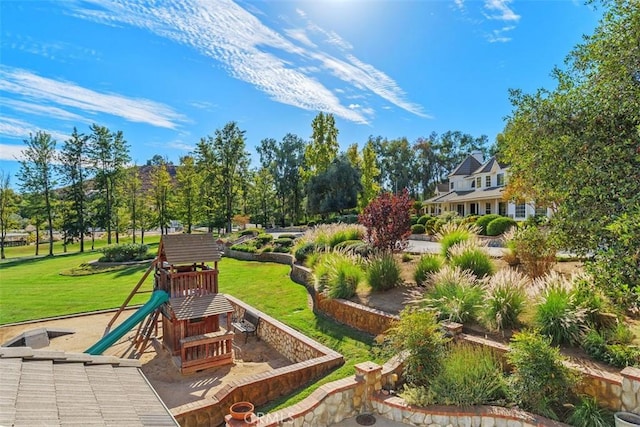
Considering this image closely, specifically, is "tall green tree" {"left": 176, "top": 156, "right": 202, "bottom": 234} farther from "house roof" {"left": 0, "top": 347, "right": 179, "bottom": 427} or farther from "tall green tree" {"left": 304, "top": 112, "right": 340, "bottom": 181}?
"house roof" {"left": 0, "top": 347, "right": 179, "bottom": 427}

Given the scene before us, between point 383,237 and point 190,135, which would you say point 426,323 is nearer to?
point 383,237

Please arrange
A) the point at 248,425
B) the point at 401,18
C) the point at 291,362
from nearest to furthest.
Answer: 1. the point at 248,425
2. the point at 291,362
3. the point at 401,18

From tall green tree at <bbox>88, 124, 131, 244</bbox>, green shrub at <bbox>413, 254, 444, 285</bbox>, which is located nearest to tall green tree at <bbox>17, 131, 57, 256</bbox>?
tall green tree at <bbox>88, 124, 131, 244</bbox>

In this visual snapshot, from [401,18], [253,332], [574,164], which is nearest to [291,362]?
[253,332]

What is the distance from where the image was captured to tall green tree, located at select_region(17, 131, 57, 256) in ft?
85.6

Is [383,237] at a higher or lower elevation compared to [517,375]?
higher

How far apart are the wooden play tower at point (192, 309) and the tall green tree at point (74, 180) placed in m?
24.7

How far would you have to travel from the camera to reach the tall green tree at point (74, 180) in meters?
28.3

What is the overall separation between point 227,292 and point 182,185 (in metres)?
20.4

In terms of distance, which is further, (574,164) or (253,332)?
(253,332)

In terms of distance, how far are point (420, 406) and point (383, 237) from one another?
652cm

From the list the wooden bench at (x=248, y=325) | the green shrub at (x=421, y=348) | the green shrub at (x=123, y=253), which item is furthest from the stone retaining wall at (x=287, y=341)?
the green shrub at (x=123, y=253)

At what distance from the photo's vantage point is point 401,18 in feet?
29.2

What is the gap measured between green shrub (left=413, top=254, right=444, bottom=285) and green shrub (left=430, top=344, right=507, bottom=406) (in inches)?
141
